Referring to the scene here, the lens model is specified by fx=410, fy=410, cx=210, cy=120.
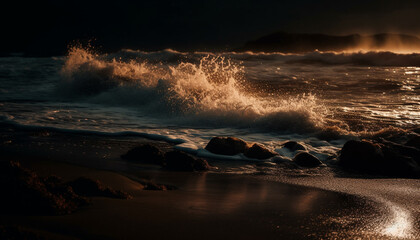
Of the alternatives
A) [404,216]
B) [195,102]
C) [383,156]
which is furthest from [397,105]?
[404,216]

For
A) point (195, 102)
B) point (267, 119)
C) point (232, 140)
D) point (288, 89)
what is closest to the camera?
point (232, 140)

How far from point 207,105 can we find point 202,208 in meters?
6.43

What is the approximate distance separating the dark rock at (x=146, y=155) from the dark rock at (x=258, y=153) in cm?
127

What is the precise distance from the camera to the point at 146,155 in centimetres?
527

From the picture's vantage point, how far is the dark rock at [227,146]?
5.86 meters

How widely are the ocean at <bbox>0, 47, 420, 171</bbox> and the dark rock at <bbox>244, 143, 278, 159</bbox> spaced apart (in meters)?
0.12

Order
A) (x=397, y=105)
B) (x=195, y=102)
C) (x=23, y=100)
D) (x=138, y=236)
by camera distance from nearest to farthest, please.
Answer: (x=138, y=236), (x=195, y=102), (x=397, y=105), (x=23, y=100)

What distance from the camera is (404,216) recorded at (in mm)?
3295

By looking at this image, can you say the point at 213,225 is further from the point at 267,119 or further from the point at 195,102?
the point at 195,102

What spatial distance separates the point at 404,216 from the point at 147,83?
11.1 meters

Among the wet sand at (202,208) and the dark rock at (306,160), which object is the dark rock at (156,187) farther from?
the dark rock at (306,160)

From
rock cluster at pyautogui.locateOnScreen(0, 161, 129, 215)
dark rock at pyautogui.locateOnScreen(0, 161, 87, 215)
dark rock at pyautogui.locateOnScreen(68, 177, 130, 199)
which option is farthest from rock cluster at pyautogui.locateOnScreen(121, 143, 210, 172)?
dark rock at pyautogui.locateOnScreen(0, 161, 87, 215)

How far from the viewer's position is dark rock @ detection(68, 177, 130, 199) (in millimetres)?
3330

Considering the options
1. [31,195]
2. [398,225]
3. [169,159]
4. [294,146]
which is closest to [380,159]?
[294,146]
